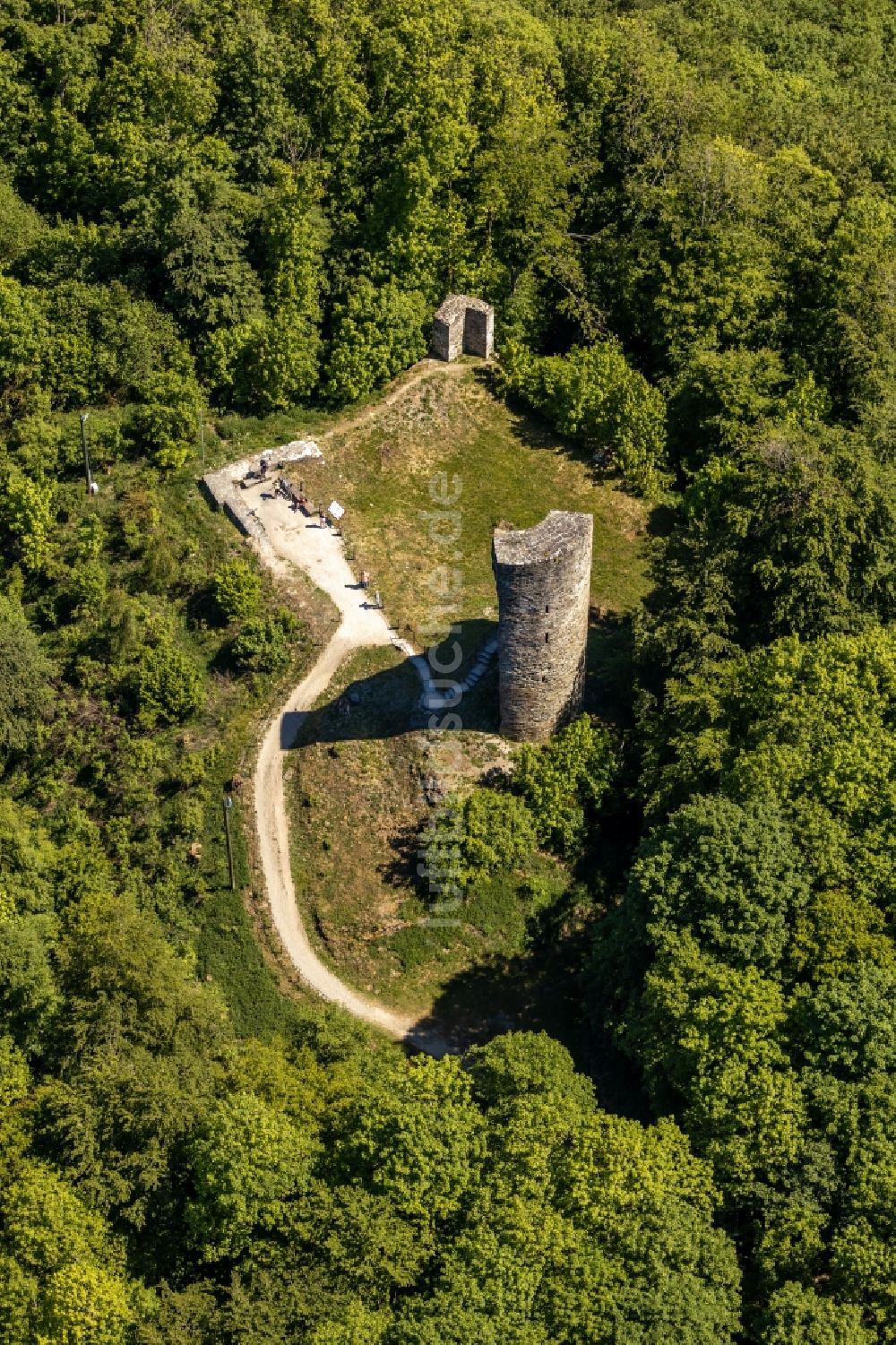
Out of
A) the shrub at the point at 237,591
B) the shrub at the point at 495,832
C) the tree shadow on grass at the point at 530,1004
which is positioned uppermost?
the shrub at the point at 237,591

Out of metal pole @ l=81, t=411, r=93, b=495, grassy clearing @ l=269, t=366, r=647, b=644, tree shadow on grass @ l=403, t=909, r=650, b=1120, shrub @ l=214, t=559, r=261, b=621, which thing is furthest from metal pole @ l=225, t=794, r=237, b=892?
metal pole @ l=81, t=411, r=93, b=495

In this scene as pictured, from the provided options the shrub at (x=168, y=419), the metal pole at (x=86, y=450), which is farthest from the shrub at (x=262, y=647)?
the metal pole at (x=86, y=450)

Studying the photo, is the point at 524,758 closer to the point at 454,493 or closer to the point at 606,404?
the point at 454,493

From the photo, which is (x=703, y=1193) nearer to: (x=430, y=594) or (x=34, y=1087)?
(x=34, y=1087)

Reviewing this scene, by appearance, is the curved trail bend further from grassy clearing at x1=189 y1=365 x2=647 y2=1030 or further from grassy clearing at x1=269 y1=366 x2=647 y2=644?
grassy clearing at x1=269 y1=366 x2=647 y2=644

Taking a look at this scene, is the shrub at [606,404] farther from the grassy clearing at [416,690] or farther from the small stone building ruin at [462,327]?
the small stone building ruin at [462,327]

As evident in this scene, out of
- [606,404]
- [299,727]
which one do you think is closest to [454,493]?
[606,404]
